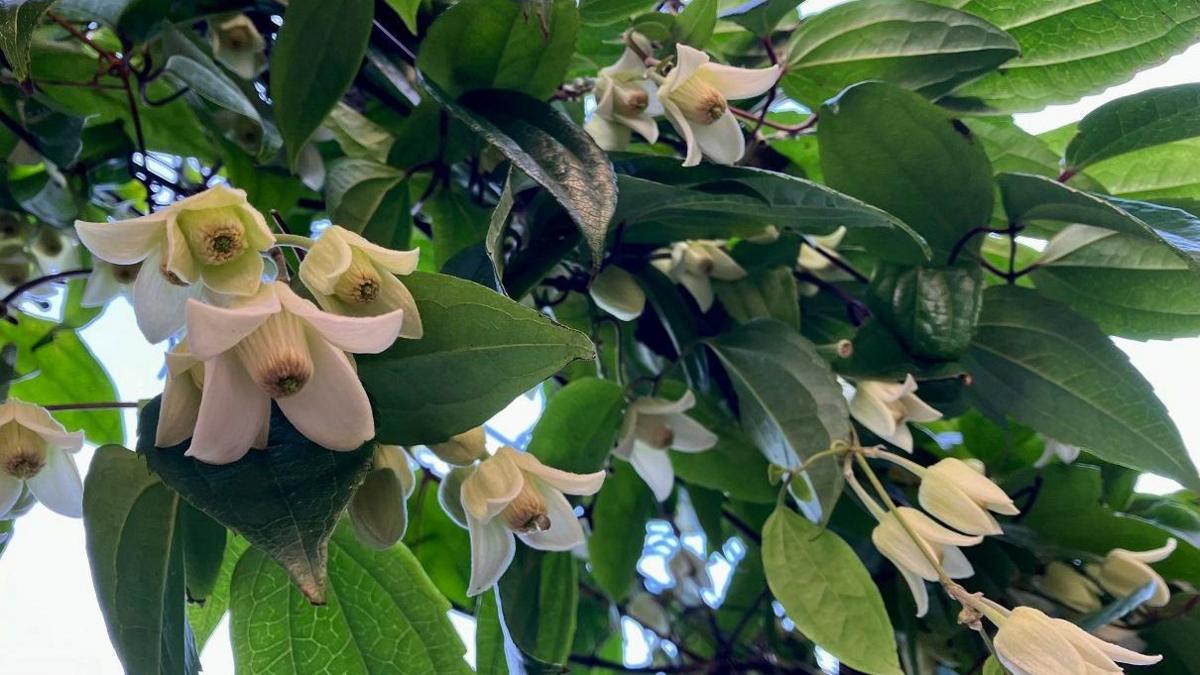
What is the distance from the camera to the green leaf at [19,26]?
10.1 inches

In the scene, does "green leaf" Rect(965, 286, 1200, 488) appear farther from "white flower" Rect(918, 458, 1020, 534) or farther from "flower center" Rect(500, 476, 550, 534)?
"flower center" Rect(500, 476, 550, 534)

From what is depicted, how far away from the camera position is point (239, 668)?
13.6 inches

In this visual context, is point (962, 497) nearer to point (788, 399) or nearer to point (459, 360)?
point (788, 399)

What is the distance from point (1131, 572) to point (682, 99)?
28 centimetres

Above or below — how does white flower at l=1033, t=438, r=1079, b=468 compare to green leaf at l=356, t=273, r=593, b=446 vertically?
below

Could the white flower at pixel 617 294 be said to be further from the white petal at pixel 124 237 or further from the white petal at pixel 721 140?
the white petal at pixel 124 237

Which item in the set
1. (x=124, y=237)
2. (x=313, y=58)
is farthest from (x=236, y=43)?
(x=124, y=237)

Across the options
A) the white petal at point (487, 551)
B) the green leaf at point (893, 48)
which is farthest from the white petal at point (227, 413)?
the green leaf at point (893, 48)

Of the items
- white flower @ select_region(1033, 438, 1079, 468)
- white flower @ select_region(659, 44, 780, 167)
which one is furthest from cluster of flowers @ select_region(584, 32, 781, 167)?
white flower @ select_region(1033, 438, 1079, 468)

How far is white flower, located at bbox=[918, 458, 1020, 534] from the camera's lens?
0.34 meters

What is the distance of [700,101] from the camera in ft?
1.21

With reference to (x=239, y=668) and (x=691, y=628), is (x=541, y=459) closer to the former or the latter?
(x=239, y=668)

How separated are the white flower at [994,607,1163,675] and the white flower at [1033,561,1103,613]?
13 centimetres

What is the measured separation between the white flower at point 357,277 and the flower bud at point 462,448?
0.06m
